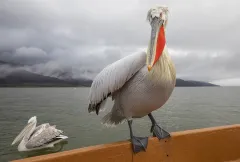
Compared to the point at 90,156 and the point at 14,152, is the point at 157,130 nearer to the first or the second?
the point at 90,156

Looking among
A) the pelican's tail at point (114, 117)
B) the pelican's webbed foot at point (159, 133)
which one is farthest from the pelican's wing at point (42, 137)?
the pelican's webbed foot at point (159, 133)

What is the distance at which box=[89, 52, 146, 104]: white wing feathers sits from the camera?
2.39 meters

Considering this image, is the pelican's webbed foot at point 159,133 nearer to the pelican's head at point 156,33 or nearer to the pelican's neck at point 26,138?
the pelican's head at point 156,33

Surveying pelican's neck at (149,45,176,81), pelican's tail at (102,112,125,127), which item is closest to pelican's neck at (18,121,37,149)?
pelican's tail at (102,112,125,127)

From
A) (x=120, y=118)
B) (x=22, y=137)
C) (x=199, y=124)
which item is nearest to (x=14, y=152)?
(x=22, y=137)

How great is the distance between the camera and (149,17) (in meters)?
2.32

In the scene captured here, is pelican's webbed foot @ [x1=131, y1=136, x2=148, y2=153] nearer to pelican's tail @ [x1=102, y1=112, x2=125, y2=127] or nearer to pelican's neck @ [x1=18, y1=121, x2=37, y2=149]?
pelican's tail @ [x1=102, y1=112, x2=125, y2=127]

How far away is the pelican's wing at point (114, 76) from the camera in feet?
7.84

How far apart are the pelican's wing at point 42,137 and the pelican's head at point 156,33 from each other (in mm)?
6207

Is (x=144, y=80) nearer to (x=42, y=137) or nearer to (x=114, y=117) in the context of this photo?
(x=114, y=117)

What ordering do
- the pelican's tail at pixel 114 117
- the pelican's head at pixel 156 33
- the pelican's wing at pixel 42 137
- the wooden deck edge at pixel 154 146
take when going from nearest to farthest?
the wooden deck edge at pixel 154 146, the pelican's head at pixel 156 33, the pelican's tail at pixel 114 117, the pelican's wing at pixel 42 137

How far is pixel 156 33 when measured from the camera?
86.6 inches

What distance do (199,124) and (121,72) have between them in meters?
12.6

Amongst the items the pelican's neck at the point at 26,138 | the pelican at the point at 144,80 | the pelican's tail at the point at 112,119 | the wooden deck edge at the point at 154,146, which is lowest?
the pelican's neck at the point at 26,138
